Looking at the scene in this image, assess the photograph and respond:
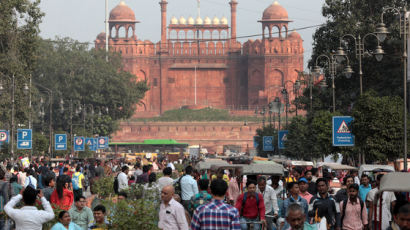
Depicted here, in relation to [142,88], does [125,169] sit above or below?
below

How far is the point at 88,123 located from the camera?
61406mm

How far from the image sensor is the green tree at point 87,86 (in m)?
62.4

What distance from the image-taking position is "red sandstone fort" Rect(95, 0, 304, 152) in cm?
8019

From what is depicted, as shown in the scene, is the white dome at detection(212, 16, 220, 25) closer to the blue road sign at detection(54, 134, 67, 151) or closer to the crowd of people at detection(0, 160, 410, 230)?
the blue road sign at detection(54, 134, 67, 151)

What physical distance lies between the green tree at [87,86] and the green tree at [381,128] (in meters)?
41.2

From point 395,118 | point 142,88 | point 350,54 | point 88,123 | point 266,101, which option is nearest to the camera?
point 395,118

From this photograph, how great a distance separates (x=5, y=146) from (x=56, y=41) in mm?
32438

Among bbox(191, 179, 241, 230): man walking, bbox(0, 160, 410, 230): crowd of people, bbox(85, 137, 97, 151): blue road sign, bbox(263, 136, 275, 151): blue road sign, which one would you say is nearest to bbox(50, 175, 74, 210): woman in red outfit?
bbox(0, 160, 410, 230): crowd of people

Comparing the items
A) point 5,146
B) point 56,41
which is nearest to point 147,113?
point 56,41

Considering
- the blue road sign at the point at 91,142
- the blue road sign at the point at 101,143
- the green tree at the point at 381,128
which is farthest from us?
the blue road sign at the point at 101,143

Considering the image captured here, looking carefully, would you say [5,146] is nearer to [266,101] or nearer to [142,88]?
[142,88]

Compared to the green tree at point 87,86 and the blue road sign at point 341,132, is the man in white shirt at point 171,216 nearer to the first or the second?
the blue road sign at point 341,132

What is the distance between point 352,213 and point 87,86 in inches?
2168

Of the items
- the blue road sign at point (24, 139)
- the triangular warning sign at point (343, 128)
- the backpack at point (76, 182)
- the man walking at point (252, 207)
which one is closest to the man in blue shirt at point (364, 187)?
the man walking at point (252, 207)
